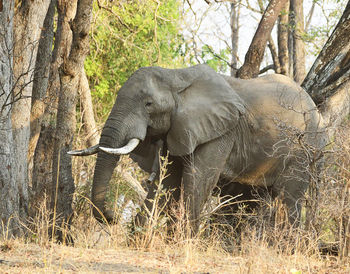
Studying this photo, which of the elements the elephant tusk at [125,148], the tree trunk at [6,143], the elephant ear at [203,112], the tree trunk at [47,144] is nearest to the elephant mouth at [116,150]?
the elephant tusk at [125,148]

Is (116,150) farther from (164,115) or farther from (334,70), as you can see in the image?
(334,70)

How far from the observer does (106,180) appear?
820 cm

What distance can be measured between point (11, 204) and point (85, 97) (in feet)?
18.3

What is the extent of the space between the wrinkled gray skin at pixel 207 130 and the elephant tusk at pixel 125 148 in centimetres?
8

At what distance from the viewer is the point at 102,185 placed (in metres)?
8.16

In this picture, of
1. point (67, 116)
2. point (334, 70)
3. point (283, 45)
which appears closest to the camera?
point (67, 116)

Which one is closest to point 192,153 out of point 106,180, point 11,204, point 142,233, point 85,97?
point 106,180

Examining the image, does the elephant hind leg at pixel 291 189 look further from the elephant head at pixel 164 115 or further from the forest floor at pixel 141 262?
the forest floor at pixel 141 262

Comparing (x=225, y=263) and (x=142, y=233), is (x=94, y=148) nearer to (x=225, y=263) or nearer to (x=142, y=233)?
(x=142, y=233)

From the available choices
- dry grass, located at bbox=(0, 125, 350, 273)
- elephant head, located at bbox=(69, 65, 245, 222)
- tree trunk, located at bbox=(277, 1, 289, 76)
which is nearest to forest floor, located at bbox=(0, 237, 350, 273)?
dry grass, located at bbox=(0, 125, 350, 273)

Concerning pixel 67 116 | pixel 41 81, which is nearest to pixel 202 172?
pixel 67 116

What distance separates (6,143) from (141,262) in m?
2.43

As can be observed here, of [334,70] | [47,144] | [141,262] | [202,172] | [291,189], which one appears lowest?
[141,262]

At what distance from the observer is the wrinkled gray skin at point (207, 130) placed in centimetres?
829
